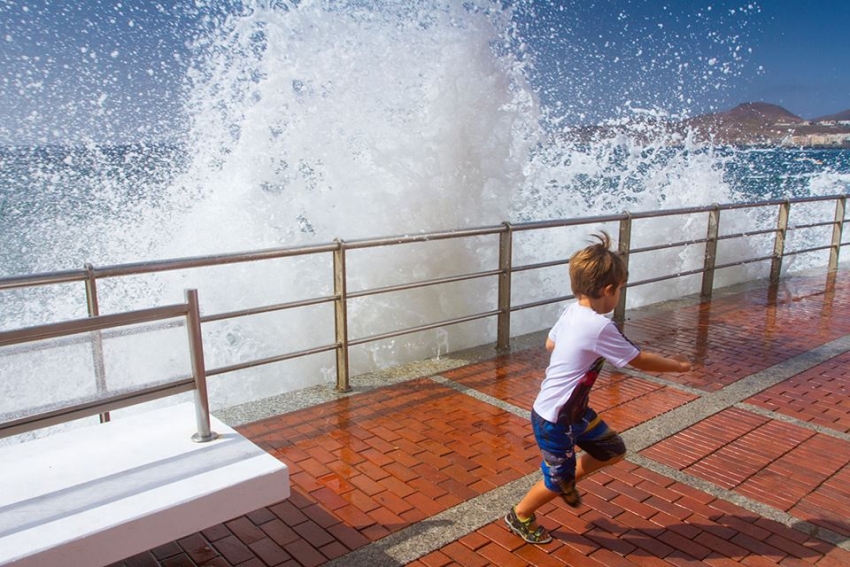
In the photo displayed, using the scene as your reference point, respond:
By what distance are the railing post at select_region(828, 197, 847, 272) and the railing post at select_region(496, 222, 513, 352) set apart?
6.54 m

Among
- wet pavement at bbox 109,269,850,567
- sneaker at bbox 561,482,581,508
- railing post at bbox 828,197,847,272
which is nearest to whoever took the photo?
sneaker at bbox 561,482,581,508

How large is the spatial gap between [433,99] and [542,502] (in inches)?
276

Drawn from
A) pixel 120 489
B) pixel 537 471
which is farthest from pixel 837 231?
pixel 120 489

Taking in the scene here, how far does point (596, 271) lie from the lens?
2.81 metres

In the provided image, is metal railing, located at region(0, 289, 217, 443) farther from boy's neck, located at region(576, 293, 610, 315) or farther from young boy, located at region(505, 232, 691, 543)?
boy's neck, located at region(576, 293, 610, 315)

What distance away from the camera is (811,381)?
552cm

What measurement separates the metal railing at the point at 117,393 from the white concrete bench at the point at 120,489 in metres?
0.20

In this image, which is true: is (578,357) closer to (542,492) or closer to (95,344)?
(542,492)

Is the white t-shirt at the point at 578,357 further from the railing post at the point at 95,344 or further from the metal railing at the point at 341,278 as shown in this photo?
the railing post at the point at 95,344

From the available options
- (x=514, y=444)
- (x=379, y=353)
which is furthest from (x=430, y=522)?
(x=379, y=353)

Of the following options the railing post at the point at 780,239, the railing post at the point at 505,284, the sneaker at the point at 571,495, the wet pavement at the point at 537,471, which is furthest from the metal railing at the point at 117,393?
the railing post at the point at 780,239

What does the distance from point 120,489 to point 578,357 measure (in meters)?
1.82

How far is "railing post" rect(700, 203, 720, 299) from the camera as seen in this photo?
26.7 ft

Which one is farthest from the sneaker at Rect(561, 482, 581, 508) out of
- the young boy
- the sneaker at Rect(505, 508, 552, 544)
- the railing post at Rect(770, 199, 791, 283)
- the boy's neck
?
the railing post at Rect(770, 199, 791, 283)
